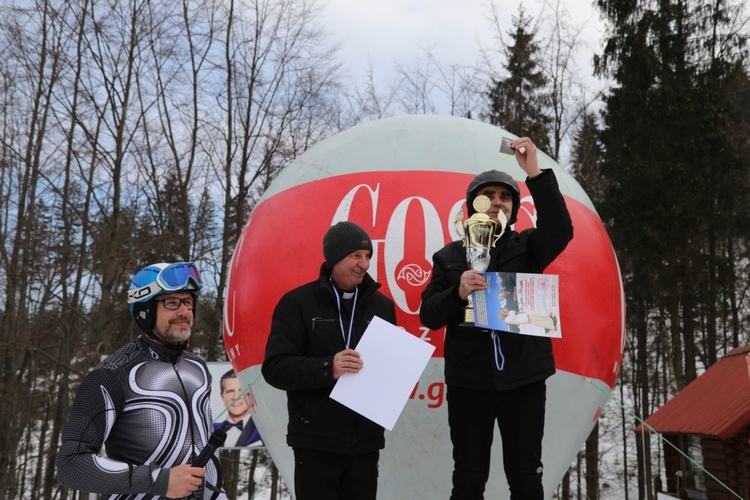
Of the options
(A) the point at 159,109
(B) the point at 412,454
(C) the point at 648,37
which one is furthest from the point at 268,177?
(B) the point at 412,454

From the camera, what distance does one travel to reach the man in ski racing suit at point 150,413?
2615mm

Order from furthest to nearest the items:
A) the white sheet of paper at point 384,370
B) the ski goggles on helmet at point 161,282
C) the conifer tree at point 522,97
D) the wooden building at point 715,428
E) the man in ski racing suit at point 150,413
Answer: the conifer tree at point 522,97 → the wooden building at point 715,428 → the white sheet of paper at point 384,370 → the ski goggles on helmet at point 161,282 → the man in ski racing suit at point 150,413

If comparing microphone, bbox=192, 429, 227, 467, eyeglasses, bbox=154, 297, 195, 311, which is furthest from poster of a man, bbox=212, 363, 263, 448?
microphone, bbox=192, 429, 227, 467

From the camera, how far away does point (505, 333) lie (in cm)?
379

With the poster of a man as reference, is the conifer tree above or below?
above

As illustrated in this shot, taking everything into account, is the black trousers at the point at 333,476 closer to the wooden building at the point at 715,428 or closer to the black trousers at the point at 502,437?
the black trousers at the point at 502,437

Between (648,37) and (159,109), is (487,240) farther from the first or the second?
(648,37)

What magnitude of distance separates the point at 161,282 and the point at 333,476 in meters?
1.22

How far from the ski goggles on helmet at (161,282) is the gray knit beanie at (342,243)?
2.63 ft

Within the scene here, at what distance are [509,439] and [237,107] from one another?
15.4m

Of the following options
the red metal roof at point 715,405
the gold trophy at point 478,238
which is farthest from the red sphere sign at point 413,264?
the red metal roof at point 715,405

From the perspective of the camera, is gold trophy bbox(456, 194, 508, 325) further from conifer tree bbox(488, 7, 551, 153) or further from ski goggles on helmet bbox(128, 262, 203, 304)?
conifer tree bbox(488, 7, 551, 153)

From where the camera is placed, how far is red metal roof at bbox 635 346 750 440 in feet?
41.1

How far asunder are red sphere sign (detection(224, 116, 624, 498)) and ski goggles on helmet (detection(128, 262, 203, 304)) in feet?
7.05
